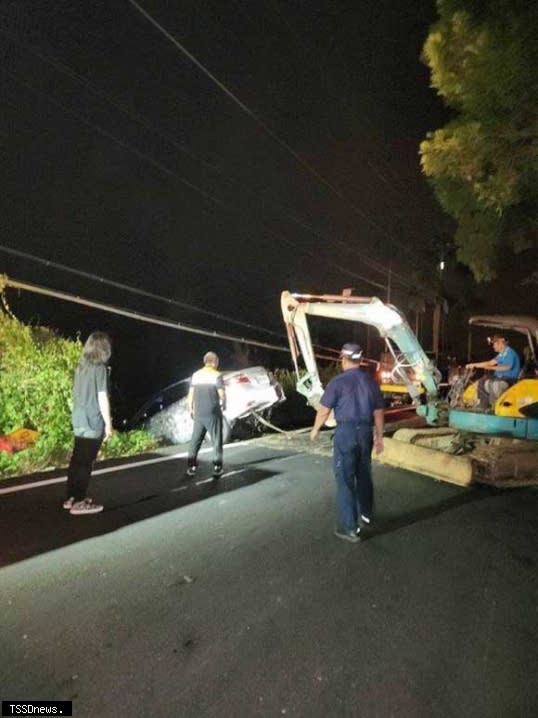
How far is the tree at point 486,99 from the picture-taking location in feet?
26.0

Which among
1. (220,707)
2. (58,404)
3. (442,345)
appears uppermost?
(442,345)

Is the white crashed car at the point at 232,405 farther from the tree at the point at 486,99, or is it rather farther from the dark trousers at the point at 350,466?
the dark trousers at the point at 350,466

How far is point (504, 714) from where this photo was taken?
3078 mm

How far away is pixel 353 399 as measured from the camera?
5.81 m

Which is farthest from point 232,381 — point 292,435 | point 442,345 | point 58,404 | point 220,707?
point 442,345

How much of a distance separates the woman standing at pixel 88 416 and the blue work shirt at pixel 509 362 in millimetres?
6315

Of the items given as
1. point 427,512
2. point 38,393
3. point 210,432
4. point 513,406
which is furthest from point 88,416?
point 513,406

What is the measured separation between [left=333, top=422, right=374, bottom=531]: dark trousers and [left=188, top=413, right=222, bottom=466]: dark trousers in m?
2.89

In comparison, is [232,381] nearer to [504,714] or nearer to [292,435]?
[292,435]

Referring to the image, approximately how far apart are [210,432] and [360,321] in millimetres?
4181

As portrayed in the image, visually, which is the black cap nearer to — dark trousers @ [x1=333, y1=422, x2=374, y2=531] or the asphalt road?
dark trousers @ [x1=333, y1=422, x2=374, y2=531]

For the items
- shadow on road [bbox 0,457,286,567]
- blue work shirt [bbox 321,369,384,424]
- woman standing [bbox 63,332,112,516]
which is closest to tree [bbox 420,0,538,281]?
blue work shirt [bbox 321,369,384,424]

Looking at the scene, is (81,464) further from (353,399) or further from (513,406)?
(513,406)

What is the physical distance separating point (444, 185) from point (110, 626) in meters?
9.66
